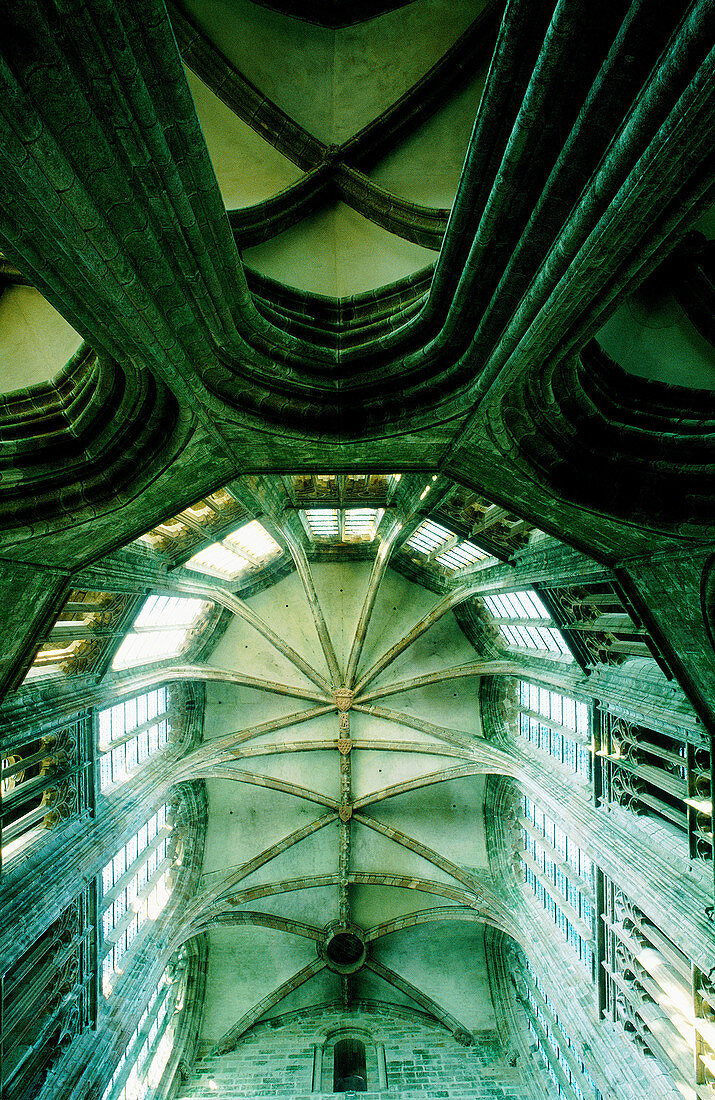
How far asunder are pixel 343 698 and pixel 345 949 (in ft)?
25.0

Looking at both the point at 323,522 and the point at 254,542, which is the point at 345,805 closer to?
the point at 254,542

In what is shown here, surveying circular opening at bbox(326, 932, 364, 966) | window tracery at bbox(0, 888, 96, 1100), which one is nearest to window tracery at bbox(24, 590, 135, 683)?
window tracery at bbox(0, 888, 96, 1100)

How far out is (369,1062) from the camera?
15852 millimetres

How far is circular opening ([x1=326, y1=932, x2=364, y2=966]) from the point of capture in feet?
56.9

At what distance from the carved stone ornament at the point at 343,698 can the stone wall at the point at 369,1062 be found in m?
9.35

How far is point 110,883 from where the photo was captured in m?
12.1

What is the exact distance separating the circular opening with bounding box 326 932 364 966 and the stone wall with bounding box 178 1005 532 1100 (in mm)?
1744

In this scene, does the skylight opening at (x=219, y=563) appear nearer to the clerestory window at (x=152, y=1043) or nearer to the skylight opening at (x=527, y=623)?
the skylight opening at (x=527, y=623)

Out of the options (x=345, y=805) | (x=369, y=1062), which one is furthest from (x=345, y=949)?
(x=345, y=805)

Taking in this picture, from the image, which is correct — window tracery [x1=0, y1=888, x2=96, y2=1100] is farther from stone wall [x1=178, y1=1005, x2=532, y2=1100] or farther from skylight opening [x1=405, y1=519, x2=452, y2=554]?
skylight opening [x1=405, y1=519, x2=452, y2=554]

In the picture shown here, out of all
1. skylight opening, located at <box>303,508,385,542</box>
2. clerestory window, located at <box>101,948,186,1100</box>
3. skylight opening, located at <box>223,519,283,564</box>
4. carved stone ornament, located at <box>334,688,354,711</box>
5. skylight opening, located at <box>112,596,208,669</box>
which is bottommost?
clerestory window, located at <box>101,948,186,1100</box>

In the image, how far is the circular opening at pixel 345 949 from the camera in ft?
56.9

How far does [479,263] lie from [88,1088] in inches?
516

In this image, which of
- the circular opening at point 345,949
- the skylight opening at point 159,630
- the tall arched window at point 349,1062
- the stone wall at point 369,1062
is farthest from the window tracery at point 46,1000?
the tall arched window at point 349,1062
